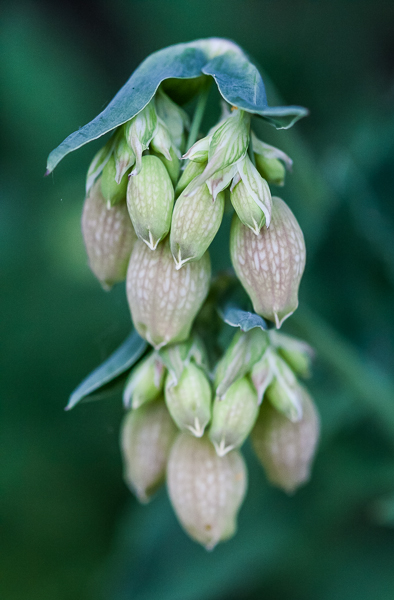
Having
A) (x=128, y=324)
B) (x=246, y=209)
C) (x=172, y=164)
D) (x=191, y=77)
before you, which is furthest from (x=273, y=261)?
(x=128, y=324)

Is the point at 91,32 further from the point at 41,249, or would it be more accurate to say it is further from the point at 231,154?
the point at 231,154

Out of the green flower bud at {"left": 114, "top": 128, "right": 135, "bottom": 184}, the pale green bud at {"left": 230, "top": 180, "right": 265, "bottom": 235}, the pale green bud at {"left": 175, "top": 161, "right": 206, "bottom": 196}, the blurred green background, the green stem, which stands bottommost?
the blurred green background

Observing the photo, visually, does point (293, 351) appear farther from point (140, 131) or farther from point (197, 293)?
point (140, 131)

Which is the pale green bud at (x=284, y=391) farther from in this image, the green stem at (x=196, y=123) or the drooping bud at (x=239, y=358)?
the green stem at (x=196, y=123)

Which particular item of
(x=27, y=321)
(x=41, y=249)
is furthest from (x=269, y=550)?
(x=41, y=249)

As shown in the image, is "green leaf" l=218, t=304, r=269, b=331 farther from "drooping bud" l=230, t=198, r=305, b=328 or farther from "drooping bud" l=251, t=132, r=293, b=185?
"drooping bud" l=251, t=132, r=293, b=185

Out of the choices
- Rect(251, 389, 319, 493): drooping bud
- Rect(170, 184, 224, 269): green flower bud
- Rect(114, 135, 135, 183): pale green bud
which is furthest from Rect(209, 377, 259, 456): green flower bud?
Rect(114, 135, 135, 183): pale green bud
